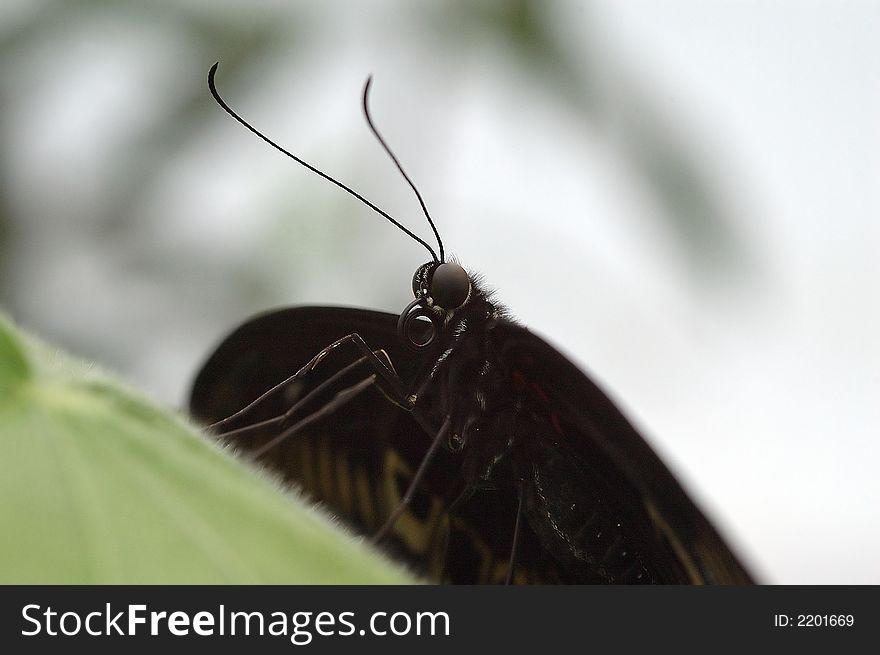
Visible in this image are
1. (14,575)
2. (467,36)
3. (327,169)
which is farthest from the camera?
(327,169)

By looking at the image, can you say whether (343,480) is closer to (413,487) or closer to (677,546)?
(413,487)

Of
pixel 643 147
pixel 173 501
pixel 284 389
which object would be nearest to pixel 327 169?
pixel 643 147

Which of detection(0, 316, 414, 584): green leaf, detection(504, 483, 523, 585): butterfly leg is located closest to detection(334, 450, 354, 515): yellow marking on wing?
detection(504, 483, 523, 585): butterfly leg

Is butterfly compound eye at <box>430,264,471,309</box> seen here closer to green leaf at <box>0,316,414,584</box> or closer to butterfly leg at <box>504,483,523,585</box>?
butterfly leg at <box>504,483,523,585</box>

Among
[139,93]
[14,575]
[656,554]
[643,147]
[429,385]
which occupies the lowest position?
[14,575]

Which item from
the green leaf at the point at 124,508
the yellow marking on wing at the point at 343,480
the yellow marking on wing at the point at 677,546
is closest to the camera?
the green leaf at the point at 124,508

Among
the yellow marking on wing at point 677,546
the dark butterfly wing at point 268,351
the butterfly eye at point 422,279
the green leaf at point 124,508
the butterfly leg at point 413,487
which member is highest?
the butterfly eye at point 422,279

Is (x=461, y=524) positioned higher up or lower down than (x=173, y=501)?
higher up

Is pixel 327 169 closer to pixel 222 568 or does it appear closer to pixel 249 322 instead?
pixel 249 322

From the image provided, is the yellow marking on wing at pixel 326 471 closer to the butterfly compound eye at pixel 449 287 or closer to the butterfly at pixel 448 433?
the butterfly at pixel 448 433

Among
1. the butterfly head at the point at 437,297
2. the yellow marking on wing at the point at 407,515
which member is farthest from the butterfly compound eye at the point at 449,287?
the yellow marking on wing at the point at 407,515
